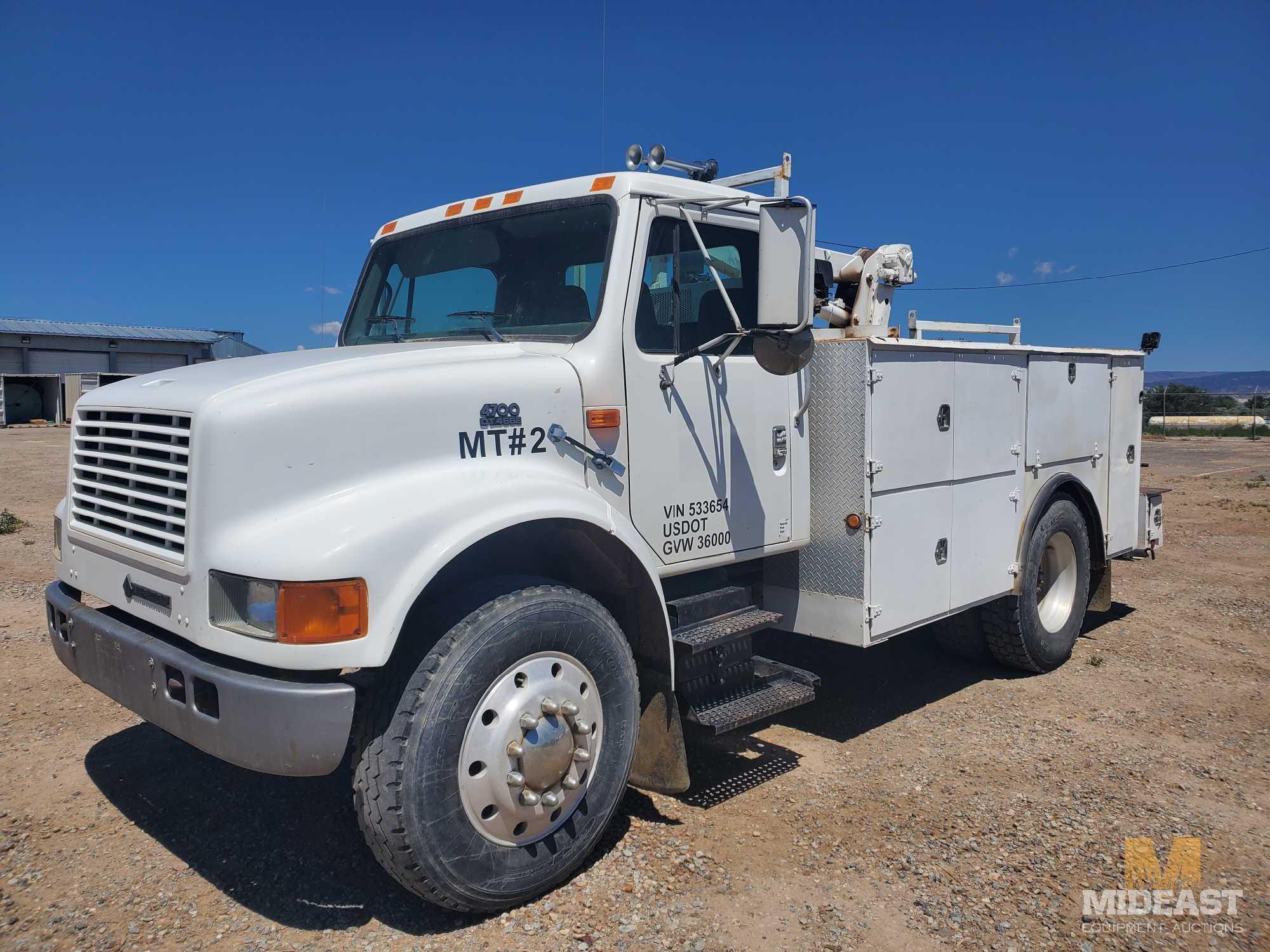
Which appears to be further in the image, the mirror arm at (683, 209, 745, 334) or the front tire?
the mirror arm at (683, 209, 745, 334)

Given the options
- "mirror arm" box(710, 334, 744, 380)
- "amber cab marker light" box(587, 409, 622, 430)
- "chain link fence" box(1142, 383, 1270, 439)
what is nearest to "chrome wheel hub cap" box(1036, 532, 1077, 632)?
"mirror arm" box(710, 334, 744, 380)

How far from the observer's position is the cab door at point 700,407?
12.0 ft

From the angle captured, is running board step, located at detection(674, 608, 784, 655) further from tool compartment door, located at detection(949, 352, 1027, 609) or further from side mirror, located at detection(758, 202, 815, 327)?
tool compartment door, located at detection(949, 352, 1027, 609)

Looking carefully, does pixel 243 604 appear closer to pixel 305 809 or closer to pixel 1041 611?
pixel 305 809

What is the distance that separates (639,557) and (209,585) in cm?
147

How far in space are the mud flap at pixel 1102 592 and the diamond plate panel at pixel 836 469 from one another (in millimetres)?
3390

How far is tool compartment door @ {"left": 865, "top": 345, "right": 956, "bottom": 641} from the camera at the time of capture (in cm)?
442

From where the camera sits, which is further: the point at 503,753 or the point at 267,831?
the point at 267,831

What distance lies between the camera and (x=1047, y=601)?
6.25 meters

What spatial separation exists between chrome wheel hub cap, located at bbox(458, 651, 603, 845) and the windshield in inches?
53.0

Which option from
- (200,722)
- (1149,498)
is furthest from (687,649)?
(1149,498)

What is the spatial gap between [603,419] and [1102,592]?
5016 mm

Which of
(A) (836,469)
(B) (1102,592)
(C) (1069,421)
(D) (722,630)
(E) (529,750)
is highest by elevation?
(C) (1069,421)

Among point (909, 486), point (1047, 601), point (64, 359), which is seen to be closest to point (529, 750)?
point (909, 486)
